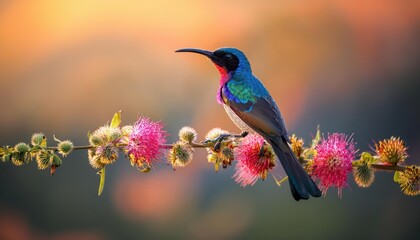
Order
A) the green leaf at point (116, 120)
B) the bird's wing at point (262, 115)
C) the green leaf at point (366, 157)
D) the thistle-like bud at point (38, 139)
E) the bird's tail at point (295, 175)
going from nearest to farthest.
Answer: the bird's tail at point (295, 175) → the green leaf at point (366, 157) → the thistle-like bud at point (38, 139) → the green leaf at point (116, 120) → the bird's wing at point (262, 115)

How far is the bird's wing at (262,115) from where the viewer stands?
2.45 metres

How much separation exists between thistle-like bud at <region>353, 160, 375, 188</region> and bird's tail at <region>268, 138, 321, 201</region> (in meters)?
0.25

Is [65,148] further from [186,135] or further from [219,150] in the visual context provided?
[219,150]

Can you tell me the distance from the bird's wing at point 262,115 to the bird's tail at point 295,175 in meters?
0.12

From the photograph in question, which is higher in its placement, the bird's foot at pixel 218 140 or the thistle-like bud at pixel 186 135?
the thistle-like bud at pixel 186 135

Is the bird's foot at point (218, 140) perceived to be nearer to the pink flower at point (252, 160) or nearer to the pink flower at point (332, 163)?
the pink flower at point (252, 160)

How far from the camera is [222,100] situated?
10.1 feet

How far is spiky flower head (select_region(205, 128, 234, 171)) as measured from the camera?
7.34 ft

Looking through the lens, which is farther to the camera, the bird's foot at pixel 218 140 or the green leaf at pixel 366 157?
the bird's foot at pixel 218 140

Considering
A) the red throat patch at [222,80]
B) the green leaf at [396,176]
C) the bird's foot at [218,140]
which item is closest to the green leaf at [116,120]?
the bird's foot at [218,140]

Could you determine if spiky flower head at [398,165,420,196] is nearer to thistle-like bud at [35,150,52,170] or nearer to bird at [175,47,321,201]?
bird at [175,47,321,201]

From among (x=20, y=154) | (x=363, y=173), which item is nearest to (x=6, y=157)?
(x=20, y=154)

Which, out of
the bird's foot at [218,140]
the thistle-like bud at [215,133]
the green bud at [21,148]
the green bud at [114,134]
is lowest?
the bird's foot at [218,140]

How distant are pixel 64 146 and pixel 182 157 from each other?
58 cm
